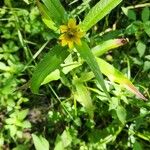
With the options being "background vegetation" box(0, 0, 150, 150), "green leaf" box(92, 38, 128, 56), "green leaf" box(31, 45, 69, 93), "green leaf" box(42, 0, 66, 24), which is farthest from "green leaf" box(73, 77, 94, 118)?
"green leaf" box(42, 0, 66, 24)

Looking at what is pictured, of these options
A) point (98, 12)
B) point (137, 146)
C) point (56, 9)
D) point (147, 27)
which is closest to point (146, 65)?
point (147, 27)

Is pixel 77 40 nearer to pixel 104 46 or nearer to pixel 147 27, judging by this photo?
pixel 104 46

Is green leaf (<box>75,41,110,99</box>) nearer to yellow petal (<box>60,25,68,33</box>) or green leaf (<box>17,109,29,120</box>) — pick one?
yellow petal (<box>60,25,68,33</box>)

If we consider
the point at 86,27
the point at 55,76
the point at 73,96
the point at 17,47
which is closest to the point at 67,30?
the point at 86,27

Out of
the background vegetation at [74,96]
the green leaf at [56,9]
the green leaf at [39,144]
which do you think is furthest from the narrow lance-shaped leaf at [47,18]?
the green leaf at [39,144]

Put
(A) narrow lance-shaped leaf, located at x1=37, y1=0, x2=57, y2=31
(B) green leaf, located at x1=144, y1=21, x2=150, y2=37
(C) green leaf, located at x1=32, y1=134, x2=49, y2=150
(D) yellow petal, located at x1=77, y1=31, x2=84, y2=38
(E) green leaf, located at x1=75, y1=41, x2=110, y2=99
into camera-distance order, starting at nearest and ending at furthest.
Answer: (E) green leaf, located at x1=75, y1=41, x2=110, y2=99
(D) yellow petal, located at x1=77, y1=31, x2=84, y2=38
(A) narrow lance-shaped leaf, located at x1=37, y1=0, x2=57, y2=31
(C) green leaf, located at x1=32, y1=134, x2=49, y2=150
(B) green leaf, located at x1=144, y1=21, x2=150, y2=37

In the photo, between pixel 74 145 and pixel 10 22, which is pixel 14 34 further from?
pixel 74 145
